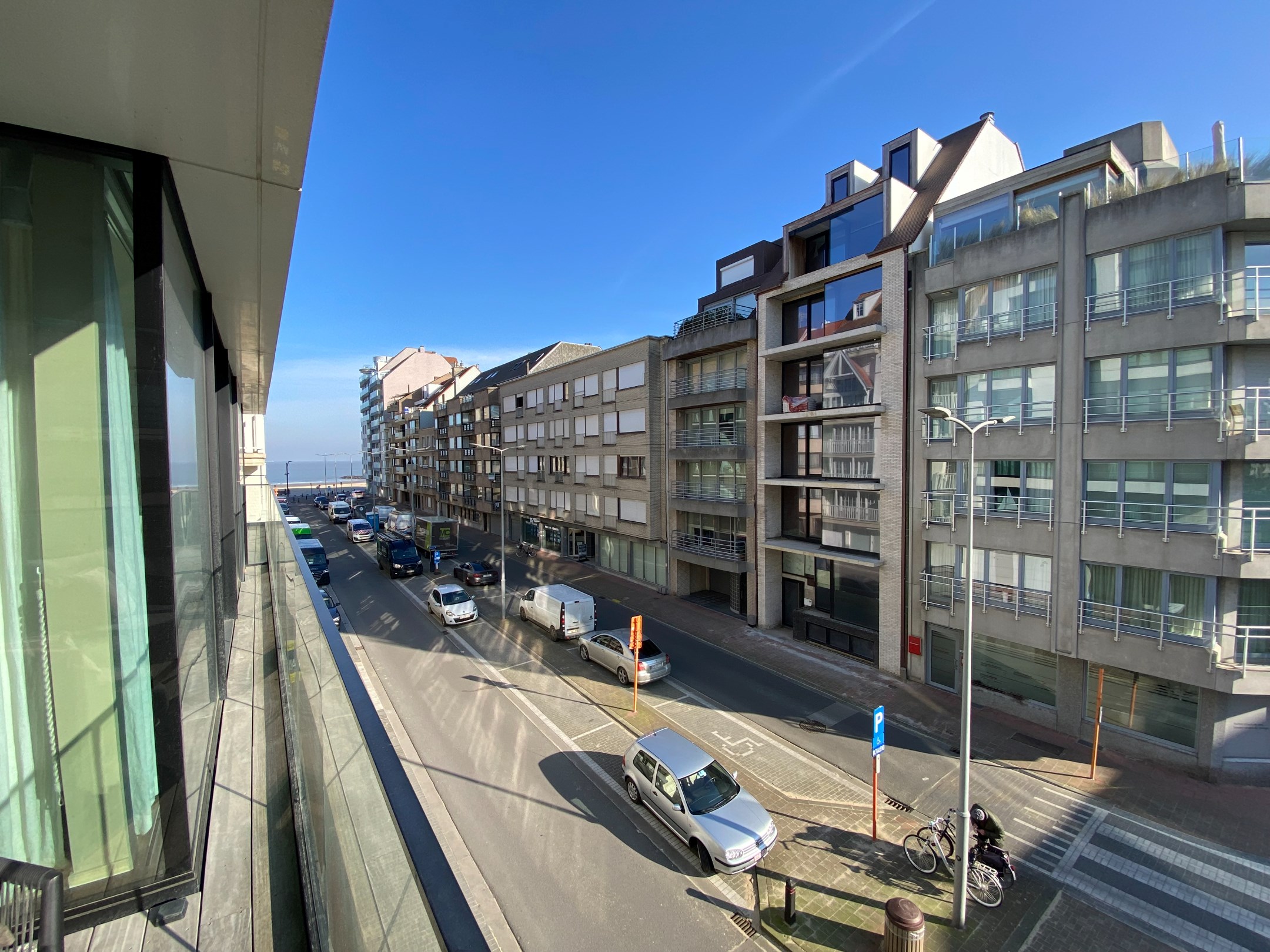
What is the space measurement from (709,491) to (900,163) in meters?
12.8

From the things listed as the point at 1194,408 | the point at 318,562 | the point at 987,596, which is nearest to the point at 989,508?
the point at 987,596

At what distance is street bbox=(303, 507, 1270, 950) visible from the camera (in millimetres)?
7645

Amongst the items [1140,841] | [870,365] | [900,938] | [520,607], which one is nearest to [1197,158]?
[870,365]

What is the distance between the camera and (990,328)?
43.5 ft

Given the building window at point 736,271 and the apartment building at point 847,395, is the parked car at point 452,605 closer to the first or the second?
the apartment building at point 847,395

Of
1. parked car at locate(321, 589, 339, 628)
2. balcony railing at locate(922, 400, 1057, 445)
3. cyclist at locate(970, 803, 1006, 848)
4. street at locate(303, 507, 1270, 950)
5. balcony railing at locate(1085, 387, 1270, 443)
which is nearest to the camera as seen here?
street at locate(303, 507, 1270, 950)

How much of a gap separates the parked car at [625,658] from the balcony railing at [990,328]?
434 inches

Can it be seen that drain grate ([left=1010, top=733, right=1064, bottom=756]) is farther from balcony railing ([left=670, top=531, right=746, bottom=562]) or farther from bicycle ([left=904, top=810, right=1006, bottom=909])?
balcony railing ([left=670, top=531, right=746, bottom=562])

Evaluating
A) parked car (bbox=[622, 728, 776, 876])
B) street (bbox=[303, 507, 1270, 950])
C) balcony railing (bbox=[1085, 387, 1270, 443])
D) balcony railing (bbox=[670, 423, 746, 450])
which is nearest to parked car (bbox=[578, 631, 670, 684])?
→ street (bbox=[303, 507, 1270, 950])

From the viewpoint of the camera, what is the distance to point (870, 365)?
15.7 meters

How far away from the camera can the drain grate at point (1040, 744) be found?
38.7 ft

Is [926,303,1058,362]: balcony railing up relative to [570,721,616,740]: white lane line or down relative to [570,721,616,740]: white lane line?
up

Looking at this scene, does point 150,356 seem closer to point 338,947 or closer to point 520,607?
point 338,947

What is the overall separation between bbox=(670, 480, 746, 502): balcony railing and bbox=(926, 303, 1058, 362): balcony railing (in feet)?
26.5
